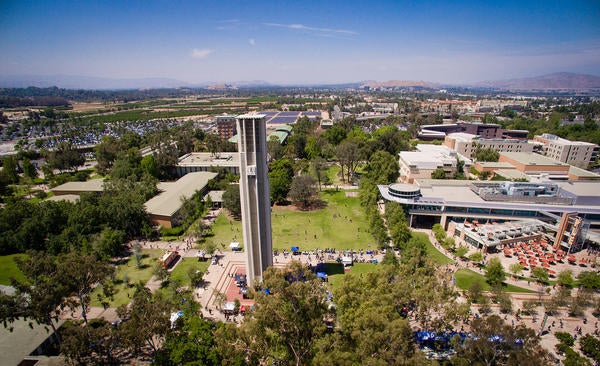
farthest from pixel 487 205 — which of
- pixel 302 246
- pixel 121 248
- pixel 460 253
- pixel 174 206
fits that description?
pixel 121 248

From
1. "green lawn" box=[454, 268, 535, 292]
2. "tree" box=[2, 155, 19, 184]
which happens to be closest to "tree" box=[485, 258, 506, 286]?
"green lawn" box=[454, 268, 535, 292]

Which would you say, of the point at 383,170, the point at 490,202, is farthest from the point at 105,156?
the point at 490,202

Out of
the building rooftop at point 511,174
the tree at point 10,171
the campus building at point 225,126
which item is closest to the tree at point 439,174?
the building rooftop at point 511,174

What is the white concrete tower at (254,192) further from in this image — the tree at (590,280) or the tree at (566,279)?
the tree at (590,280)

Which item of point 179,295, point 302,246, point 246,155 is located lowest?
point 302,246

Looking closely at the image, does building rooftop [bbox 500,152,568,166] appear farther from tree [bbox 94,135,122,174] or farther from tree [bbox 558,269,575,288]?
tree [bbox 94,135,122,174]

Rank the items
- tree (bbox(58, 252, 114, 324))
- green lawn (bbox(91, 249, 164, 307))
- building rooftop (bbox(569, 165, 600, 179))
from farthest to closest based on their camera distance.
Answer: building rooftop (bbox(569, 165, 600, 179)) → green lawn (bbox(91, 249, 164, 307)) → tree (bbox(58, 252, 114, 324))

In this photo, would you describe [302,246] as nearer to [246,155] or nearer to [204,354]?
[246,155]
